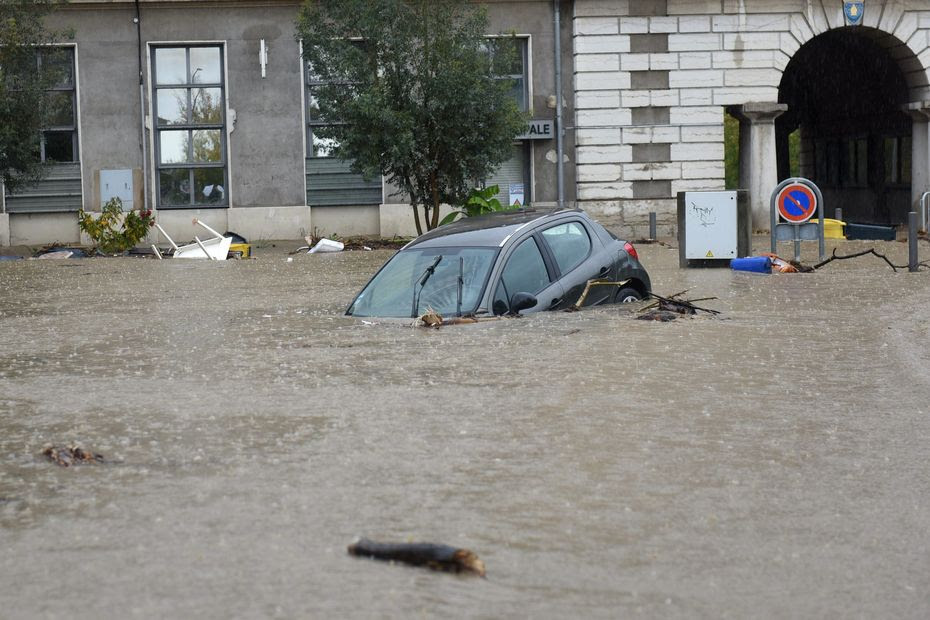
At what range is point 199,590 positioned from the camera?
4.79 meters

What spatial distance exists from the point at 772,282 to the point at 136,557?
13444mm

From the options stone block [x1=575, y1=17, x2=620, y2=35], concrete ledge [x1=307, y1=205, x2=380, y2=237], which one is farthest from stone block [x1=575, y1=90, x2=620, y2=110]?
concrete ledge [x1=307, y1=205, x2=380, y2=237]

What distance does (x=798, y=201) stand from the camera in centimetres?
2102

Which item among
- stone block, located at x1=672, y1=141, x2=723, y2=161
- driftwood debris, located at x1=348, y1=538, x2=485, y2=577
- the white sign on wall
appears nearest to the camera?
driftwood debris, located at x1=348, y1=538, x2=485, y2=577

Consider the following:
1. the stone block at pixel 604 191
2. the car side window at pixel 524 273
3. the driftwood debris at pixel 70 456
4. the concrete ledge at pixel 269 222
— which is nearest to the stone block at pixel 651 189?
the stone block at pixel 604 191

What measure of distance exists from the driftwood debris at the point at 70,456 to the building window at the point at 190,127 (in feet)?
81.2

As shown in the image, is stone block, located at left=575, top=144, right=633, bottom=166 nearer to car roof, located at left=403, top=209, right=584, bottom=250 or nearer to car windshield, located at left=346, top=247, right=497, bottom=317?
car roof, located at left=403, top=209, right=584, bottom=250

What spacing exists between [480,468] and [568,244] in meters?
6.11

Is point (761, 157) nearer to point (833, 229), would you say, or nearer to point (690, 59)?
point (690, 59)

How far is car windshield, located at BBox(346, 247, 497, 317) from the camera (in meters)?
12.0

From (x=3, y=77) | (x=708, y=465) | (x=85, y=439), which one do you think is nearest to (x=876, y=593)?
(x=708, y=465)

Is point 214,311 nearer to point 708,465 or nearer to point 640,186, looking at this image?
point 708,465

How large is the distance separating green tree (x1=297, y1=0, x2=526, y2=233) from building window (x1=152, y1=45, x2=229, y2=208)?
502 cm

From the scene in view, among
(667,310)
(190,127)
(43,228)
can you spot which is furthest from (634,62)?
(667,310)
